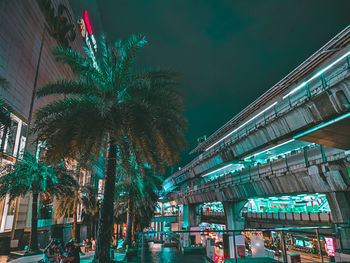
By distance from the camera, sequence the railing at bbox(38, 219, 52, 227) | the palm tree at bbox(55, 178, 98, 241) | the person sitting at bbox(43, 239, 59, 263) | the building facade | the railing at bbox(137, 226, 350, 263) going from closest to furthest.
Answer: the railing at bbox(137, 226, 350, 263) → the person sitting at bbox(43, 239, 59, 263) → the building facade → the palm tree at bbox(55, 178, 98, 241) → the railing at bbox(38, 219, 52, 227)

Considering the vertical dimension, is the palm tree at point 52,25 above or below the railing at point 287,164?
above

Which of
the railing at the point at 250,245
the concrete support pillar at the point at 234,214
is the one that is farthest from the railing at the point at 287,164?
the railing at the point at 250,245

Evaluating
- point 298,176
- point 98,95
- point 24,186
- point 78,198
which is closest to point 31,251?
point 24,186

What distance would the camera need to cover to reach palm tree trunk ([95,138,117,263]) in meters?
9.89

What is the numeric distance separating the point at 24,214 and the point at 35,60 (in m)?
19.6

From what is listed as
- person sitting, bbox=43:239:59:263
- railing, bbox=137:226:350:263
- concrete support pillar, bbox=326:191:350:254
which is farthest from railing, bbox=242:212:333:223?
person sitting, bbox=43:239:59:263

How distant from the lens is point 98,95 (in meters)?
11.6

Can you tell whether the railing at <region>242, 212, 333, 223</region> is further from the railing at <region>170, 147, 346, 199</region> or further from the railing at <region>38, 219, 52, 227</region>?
the railing at <region>38, 219, 52, 227</region>

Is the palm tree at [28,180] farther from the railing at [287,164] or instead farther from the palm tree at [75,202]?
the railing at [287,164]

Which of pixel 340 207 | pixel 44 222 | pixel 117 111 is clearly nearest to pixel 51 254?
Answer: pixel 117 111

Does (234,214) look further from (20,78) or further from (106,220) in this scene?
(20,78)

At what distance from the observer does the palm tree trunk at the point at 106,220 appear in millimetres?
9891

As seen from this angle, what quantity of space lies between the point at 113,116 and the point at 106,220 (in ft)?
15.4

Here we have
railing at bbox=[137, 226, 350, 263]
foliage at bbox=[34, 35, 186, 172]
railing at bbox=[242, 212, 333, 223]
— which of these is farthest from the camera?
railing at bbox=[242, 212, 333, 223]
